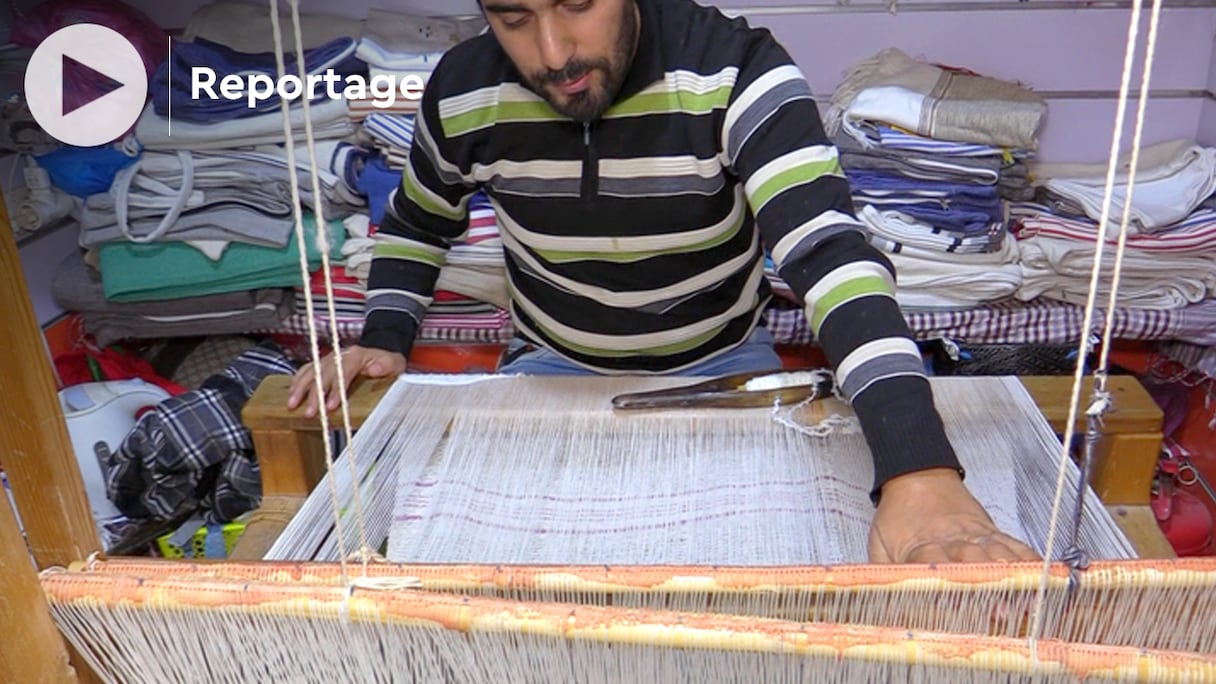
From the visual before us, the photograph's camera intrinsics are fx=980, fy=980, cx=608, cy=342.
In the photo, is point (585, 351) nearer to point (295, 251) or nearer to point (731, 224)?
point (731, 224)

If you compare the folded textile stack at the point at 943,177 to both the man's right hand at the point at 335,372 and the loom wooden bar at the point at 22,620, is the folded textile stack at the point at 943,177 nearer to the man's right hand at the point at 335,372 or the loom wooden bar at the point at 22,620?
the man's right hand at the point at 335,372

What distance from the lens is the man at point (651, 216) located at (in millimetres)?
913

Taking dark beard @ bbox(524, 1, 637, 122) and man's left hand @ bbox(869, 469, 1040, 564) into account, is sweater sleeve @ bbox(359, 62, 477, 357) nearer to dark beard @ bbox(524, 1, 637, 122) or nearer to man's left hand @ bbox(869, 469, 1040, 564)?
dark beard @ bbox(524, 1, 637, 122)

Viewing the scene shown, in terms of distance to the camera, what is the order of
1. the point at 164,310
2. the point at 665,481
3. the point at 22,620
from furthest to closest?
the point at 164,310, the point at 665,481, the point at 22,620

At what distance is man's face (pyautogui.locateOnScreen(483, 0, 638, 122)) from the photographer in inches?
40.7

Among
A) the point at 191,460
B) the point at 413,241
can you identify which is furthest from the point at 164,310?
the point at 413,241

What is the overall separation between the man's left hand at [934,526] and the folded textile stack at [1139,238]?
108cm

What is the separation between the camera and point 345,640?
0.62m

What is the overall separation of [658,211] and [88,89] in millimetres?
1322

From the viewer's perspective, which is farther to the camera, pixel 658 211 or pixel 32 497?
pixel 658 211

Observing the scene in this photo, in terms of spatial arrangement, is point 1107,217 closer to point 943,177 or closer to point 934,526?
point 934,526

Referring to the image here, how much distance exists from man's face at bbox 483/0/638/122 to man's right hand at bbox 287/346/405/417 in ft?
1.30

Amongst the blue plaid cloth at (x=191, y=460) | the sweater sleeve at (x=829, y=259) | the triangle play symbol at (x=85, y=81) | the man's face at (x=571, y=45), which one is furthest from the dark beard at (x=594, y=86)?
the triangle play symbol at (x=85, y=81)

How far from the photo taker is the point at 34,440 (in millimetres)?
636
